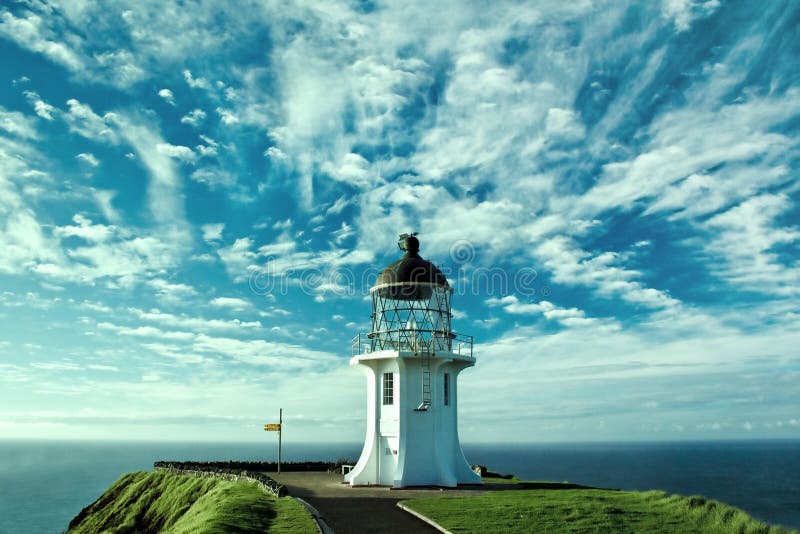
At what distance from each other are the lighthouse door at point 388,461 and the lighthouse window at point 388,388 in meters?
1.70

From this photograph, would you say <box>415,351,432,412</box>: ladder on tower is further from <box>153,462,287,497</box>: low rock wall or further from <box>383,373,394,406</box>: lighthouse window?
<box>153,462,287,497</box>: low rock wall

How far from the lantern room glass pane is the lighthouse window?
1391 mm

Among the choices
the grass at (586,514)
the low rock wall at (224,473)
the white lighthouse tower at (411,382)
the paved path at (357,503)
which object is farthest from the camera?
the white lighthouse tower at (411,382)

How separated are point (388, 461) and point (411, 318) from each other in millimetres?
6770

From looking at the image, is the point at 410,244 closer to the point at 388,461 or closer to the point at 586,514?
the point at 388,461

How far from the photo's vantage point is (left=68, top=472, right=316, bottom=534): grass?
18.7 metres

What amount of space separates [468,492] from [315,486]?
7123 mm

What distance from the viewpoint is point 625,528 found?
1866cm

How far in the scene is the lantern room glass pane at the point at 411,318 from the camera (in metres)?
30.5

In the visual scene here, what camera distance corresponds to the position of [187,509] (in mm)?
31156

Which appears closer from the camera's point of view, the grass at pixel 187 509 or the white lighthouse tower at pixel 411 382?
the grass at pixel 187 509

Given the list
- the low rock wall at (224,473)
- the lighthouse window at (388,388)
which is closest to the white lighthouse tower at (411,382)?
the lighthouse window at (388,388)

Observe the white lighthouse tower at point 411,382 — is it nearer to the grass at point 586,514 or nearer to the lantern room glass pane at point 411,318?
the lantern room glass pane at point 411,318

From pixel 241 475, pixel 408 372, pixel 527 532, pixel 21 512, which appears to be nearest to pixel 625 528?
pixel 527 532
